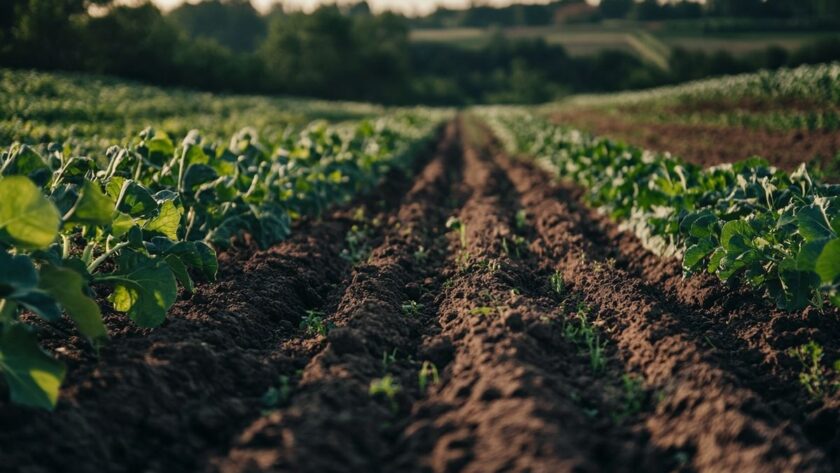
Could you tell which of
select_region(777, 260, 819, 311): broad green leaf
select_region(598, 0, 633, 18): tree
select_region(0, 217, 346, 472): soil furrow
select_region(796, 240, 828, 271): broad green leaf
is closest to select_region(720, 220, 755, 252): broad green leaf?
select_region(777, 260, 819, 311): broad green leaf

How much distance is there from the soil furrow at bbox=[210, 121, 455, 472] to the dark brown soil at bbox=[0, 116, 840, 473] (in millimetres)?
12

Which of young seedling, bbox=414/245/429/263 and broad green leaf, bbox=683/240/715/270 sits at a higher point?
broad green leaf, bbox=683/240/715/270

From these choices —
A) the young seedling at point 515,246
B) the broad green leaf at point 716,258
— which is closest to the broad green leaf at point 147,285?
→ the young seedling at point 515,246

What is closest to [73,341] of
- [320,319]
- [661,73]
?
[320,319]

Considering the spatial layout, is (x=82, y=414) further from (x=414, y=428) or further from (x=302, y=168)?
(x=302, y=168)

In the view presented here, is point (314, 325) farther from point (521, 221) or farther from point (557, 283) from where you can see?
point (521, 221)

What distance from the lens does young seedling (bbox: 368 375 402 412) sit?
120 inches

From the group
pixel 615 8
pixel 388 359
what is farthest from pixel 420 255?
pixel 615 8

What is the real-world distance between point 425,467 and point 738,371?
6.78ft

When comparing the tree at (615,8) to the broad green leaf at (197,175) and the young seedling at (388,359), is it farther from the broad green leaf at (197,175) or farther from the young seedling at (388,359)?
the young seedling at (388,359)

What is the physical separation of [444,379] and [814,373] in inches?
80.0

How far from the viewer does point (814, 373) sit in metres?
3.54

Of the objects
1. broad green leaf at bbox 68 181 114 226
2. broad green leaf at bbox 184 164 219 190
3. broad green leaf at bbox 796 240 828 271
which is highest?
broad green leaf at bbox 68 181 114 226

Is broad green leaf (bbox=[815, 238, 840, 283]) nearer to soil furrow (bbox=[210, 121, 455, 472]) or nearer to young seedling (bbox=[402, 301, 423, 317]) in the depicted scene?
soil furrow (bbox=[210, 121, 455, 472])
